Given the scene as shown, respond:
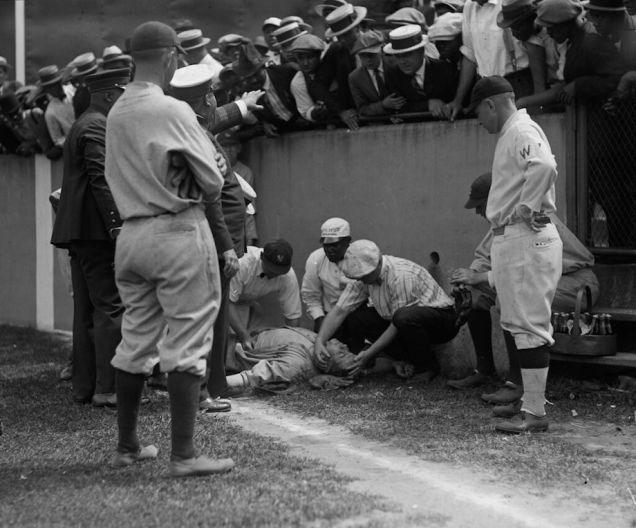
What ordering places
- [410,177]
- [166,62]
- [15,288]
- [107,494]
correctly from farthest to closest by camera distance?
[15,288]
[410,177]
[166,62]
[107,494]

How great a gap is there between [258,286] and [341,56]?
2186mm

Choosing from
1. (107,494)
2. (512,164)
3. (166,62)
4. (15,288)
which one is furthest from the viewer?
(15,288)

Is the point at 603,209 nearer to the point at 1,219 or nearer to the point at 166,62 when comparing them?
the point at 166,62

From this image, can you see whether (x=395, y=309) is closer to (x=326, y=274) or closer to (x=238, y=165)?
(x=326, y=274)

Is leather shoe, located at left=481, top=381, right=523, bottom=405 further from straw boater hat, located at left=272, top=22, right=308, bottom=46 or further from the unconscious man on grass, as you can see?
straw boater hat, located at left=272, top=22, right=308, bottom=46

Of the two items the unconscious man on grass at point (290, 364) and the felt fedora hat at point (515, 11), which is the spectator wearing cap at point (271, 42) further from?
the unconscious man on grass at point (290, 364)

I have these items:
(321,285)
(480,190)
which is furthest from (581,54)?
(321,285)

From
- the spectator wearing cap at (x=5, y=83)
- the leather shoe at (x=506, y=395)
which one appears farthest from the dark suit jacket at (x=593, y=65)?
the spectator wearing cap at (x=5, y=83)

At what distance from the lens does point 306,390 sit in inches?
314

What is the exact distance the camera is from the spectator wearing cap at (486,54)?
831 centimetres

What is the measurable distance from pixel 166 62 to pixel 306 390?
3252mm

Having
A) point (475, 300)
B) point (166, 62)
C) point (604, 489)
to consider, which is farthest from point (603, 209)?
point (166, 62)

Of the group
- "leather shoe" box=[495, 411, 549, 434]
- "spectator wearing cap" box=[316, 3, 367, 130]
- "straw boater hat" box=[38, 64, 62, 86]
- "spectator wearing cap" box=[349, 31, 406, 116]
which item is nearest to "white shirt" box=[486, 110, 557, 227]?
"leather shoe" box=[495, 411, 549, 434]

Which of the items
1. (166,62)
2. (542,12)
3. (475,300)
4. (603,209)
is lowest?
(475,300)
